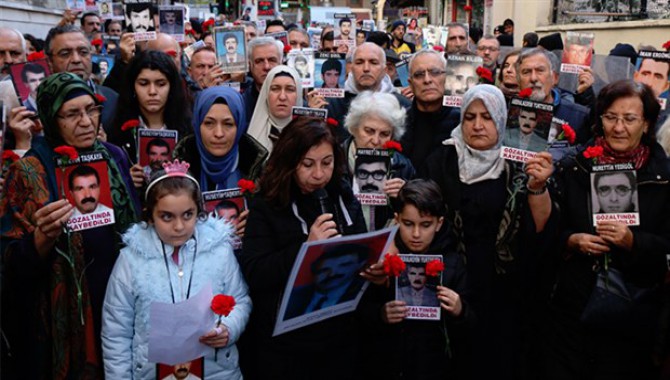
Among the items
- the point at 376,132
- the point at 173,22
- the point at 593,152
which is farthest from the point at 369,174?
the point at 173,22

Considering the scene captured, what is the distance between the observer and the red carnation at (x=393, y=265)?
2.77 m

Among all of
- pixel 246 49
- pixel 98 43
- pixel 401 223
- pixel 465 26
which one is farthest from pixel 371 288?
pixel 98 43

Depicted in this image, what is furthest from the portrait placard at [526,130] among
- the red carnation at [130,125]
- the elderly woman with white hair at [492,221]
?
the red carnation at [130,125]

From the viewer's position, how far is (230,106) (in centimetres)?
366

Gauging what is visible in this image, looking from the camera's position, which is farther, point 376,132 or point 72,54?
point 72,54

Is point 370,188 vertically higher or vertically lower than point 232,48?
lower

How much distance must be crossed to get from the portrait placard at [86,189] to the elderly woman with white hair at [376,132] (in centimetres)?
144

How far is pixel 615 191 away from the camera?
3.13 metres

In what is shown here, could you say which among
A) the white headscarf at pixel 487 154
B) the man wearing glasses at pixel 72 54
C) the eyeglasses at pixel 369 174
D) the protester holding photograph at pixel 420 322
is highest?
the man wearing glasses at pixel 72 54

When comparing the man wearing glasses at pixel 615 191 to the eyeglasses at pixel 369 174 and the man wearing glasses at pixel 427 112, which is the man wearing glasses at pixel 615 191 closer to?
the eyeglasses at pixel 369 174

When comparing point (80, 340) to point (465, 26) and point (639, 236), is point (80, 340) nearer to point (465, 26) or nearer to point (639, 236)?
point (639, 236)

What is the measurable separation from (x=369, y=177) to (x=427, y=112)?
135cm

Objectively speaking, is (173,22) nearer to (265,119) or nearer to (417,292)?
(265,119)

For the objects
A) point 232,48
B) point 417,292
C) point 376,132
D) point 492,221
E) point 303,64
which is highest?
point 232,48
